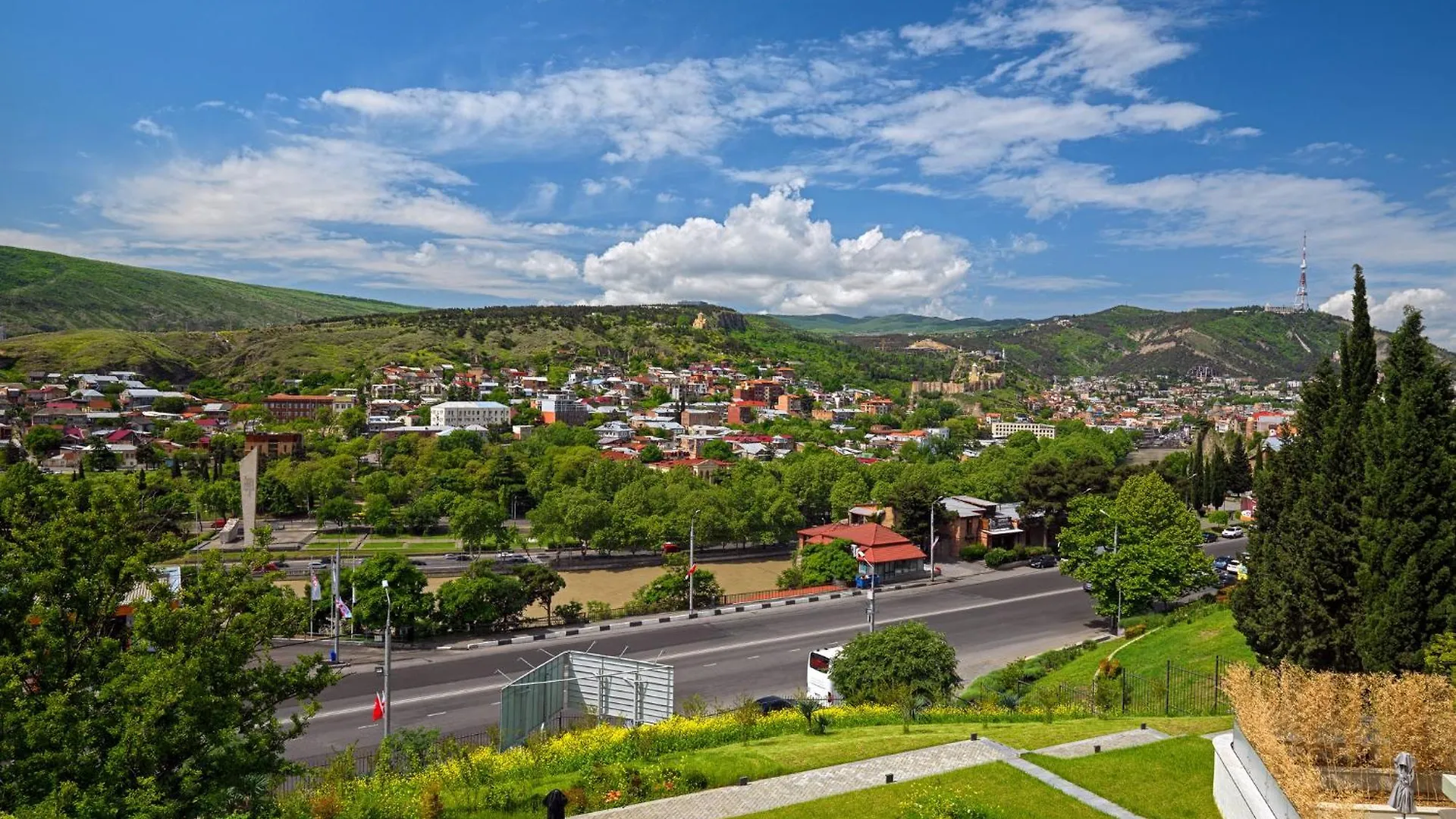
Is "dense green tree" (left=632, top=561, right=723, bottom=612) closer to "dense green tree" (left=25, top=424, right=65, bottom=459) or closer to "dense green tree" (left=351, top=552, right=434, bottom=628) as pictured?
"dense green tree" (left=351, top=552, right=434, bottom=628)

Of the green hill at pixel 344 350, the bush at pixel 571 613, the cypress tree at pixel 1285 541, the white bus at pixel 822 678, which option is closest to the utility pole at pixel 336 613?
the bush at pixel 571 613

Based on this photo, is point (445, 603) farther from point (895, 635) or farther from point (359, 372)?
point (359, 372)

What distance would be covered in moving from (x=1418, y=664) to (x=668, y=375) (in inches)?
5860

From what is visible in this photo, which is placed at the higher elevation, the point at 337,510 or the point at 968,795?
the point at 968,795

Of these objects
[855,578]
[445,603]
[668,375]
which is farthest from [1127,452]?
[445,603]

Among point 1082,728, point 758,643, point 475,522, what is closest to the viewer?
point 1082,728

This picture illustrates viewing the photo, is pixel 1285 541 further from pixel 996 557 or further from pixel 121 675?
pixel 996 557

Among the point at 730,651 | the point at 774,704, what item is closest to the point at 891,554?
the point at 730,651

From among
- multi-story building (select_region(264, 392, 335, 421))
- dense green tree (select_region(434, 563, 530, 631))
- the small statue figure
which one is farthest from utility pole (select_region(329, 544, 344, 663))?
multi-story building (select_region(264, 392, 335, 421))

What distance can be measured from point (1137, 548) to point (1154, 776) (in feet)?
70.0

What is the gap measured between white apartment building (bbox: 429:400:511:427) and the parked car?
91.5 metres

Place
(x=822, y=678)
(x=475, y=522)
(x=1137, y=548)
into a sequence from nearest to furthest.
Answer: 1. (x=822, y=678)
2. (x=1137, y=548)
3. (x=475, y=522)

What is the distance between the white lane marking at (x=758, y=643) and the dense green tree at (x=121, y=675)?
10307mm

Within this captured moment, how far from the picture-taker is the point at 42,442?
75.6m
